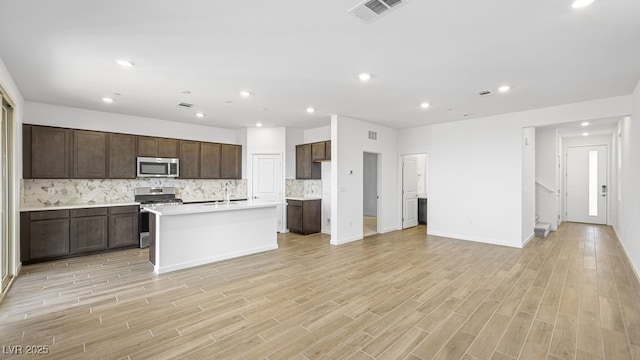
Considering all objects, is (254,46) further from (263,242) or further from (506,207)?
(506,207)

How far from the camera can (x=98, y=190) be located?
570 centimetres

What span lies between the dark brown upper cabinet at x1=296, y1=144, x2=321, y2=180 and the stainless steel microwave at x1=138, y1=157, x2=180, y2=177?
2.87 m

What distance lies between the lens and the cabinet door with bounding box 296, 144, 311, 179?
7.32 meters

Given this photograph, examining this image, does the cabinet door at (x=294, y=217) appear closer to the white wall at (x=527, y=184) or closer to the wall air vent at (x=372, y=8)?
the white wall at (x=527, y=184)

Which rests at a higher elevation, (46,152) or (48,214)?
(46,152)

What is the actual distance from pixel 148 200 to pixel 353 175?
4.41 m

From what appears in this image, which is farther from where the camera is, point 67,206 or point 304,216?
point 304,216

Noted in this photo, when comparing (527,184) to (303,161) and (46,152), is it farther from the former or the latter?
(46,152)

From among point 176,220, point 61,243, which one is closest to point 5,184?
point 61,243

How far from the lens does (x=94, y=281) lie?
3859 millimetres

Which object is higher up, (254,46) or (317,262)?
(254,46)

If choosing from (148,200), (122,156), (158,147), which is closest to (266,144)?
(158,147)

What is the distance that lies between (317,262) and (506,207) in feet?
13.4

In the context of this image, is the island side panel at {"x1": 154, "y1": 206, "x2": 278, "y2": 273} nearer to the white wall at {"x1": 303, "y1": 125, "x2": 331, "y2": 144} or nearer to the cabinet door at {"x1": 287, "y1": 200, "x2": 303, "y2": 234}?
the cabinet door at {"x1": 287, "y1": 200, "x2": 303, "y2": 234}
